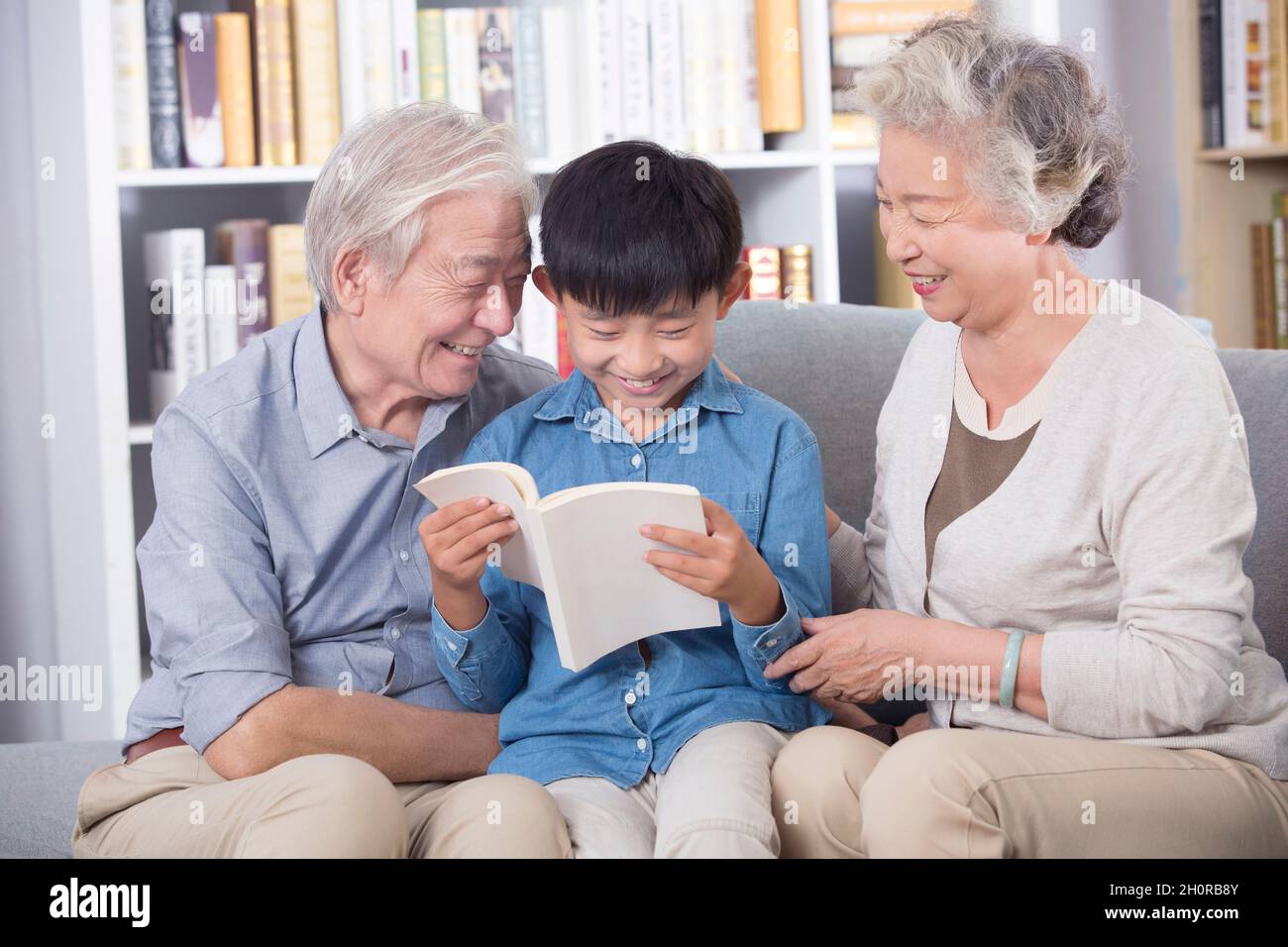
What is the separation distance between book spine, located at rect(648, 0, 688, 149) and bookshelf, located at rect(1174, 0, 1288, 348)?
1053mm

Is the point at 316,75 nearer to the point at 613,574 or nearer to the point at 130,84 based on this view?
the point at 130,84

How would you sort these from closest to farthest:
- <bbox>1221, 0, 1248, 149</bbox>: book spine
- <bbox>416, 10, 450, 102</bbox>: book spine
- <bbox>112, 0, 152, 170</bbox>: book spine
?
1. <bbox>112, 0, 152, 170</bbox>: book spine
2. <bbox>416, 10, 450, 102</bbox>: book spine
3. <bbox>1221, 0, 1248, 149</bbox>: book spine

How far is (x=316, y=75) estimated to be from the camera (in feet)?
7.39

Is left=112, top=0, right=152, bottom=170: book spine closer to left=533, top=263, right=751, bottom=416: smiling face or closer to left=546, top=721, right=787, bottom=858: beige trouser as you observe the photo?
left=533, top=263, right=751, bottom=416: smiling face

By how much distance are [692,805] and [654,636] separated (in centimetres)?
24

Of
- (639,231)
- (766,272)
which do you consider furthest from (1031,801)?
(766,272)

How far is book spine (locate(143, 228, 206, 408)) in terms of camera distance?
7.38 feet

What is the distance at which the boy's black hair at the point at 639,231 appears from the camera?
4.25 ft

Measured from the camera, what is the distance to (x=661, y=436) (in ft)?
4.59

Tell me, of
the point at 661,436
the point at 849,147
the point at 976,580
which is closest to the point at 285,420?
the point at 661,436

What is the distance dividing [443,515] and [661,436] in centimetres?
29

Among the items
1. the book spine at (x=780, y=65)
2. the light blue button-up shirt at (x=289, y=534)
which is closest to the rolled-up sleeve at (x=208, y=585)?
the light blue button-up shirt at (x=289, y=534)

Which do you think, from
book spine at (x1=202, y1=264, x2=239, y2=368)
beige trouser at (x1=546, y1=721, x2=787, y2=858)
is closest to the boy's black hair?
beige trouser at (x1=546, y1=721, x2=787, y2=858)
